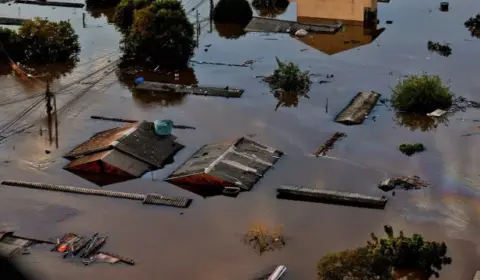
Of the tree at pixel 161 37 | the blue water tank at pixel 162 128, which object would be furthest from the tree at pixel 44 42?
the blue water tank at pixel 162 128

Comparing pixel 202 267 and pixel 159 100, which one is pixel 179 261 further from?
pixel 159 100

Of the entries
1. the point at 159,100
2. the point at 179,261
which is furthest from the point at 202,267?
the point at 159,100

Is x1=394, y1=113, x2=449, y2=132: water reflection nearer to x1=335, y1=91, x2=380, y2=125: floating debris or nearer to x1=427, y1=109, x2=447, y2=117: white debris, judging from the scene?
x1=427, y1=109, x2=447, y2=117: white debris

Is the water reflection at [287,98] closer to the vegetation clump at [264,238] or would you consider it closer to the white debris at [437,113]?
the white debris at [437,113]

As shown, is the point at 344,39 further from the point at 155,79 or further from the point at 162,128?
the point at 162,128

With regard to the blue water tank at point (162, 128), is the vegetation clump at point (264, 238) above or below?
below

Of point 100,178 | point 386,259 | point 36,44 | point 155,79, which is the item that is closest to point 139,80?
point 155,79
